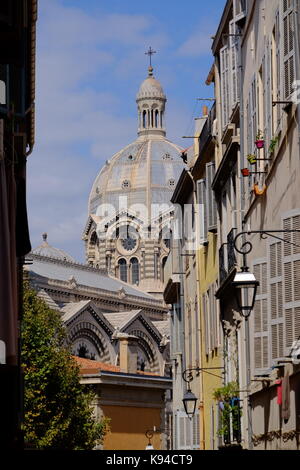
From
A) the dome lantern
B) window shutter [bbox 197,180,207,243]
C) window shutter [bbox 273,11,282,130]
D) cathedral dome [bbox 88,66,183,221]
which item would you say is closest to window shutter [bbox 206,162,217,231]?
window shutter [bbox 197,180,207,243]

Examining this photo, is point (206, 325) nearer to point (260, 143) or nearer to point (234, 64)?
point (234, 64)

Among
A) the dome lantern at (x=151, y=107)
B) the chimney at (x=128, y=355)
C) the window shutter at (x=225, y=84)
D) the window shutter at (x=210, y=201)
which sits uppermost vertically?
the dome lantern at (x=151, y=107)

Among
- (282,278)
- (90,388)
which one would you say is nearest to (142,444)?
(90,388)

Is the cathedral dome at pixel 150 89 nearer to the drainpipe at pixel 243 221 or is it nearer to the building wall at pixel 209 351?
the building wall at pixel 209 351

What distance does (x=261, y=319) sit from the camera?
17016mm

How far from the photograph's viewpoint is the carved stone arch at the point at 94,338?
106 m

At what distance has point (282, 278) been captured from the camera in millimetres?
15148

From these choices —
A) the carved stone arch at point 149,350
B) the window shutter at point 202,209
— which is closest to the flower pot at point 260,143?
the window shutter at point 202,209

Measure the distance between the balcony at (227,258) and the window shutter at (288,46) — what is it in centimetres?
665

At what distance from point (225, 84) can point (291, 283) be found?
32.4ft

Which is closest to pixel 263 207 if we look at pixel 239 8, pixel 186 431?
pixel 239 8

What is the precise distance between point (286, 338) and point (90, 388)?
117 ft

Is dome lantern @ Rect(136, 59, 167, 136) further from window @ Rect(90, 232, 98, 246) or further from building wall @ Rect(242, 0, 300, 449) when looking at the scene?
building wall @ Rect(242, 0, 300, 449)
